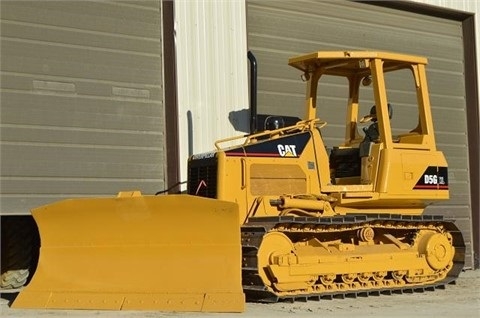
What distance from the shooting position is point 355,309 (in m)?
8.78

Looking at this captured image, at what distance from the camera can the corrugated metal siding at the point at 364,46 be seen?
13.7 m

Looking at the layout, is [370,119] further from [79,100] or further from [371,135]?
[79,100]

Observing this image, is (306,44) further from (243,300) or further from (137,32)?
(243,300)

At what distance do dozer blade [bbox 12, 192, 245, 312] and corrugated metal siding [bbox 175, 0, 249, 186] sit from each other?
3328 mm

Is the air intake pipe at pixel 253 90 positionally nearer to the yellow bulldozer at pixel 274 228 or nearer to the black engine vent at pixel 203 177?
the yellow bulldozer at pixel 274 228

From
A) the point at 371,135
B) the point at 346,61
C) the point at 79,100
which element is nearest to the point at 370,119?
the point at 371,135

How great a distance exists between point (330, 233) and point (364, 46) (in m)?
5.95

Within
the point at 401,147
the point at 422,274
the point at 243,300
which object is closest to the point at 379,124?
the point at 401,147

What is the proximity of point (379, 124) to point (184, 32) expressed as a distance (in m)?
3.81

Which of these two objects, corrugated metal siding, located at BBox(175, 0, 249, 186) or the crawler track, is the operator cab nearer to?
the crawler track

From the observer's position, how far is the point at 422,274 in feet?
34.3

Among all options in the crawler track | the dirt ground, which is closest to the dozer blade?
the dirt ground

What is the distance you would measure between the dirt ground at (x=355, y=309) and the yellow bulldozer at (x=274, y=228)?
0.17 meters

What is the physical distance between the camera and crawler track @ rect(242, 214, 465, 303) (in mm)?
8984
